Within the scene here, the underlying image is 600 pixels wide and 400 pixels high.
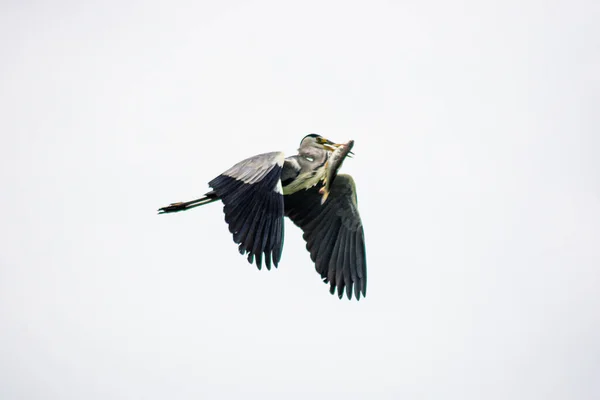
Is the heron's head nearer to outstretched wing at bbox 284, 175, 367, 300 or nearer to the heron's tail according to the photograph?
outstretched wing at bbox 284, 175, 367, 300

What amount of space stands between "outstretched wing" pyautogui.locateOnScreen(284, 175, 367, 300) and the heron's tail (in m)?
1.18

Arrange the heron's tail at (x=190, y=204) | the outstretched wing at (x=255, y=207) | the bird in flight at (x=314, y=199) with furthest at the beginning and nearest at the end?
1. the heron's tail at (x=190, y=204)
2. the bird in flight at (x=314, y=199)
3. the outstretched wing at (x=255, y=207)

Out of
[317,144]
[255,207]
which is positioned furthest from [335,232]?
[255,207]

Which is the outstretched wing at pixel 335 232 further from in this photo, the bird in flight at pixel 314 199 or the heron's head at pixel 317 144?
the heron's head at pixel 317 144

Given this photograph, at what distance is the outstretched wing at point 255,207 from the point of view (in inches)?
438

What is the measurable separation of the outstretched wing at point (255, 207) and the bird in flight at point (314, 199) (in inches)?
0.4

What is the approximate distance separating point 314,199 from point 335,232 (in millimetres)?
527

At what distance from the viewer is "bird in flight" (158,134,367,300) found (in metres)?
11.6

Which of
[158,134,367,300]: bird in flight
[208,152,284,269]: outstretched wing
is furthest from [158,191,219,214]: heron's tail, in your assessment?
[208,152,284,269]: outstretched wing

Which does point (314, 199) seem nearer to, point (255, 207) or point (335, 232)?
point (335, 232)

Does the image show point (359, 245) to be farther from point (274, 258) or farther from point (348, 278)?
point (274, 258)

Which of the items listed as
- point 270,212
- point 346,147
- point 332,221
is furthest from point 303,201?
point 270,212

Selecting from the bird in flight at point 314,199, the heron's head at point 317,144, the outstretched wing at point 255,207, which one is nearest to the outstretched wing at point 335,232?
the bird in flight at point 314,199

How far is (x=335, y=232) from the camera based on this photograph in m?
13.6
